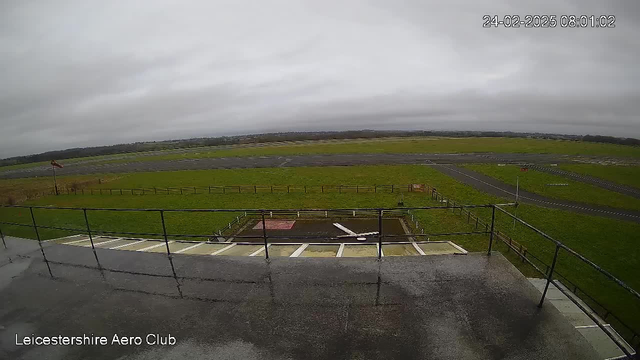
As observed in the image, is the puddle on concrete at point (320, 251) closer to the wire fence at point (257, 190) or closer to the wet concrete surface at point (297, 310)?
the wet concrete surface at point (297, 310)

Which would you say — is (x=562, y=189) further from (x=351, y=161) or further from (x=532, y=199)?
(x=351, y=161)

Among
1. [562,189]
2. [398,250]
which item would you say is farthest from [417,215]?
[562,189]

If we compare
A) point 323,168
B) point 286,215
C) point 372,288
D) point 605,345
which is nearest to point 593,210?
point 605,345

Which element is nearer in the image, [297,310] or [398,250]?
[297,310]

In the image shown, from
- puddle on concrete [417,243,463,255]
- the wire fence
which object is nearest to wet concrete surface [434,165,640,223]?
the wire fence

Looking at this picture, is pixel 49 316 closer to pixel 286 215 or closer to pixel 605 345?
pixel 605 345

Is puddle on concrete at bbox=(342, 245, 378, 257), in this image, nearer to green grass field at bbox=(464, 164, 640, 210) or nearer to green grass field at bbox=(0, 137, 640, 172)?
green grass field at bbox=(464, 164, 640, 210)

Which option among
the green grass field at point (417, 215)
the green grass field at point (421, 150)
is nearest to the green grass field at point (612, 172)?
the green grass field at point (417, 215)
